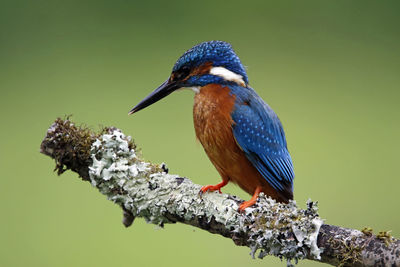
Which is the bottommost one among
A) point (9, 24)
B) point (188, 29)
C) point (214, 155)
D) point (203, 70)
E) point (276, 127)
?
point (214, 155)

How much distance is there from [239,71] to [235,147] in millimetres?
347

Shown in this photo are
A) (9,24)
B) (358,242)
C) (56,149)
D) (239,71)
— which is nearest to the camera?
(358,242)

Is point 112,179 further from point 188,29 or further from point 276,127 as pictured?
point 188,29

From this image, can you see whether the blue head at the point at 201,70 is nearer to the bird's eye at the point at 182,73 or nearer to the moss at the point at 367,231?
the bird's eye at the point at 182,73

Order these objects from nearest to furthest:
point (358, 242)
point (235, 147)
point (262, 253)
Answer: point (358, 242)
point (262, 253)
point (235, 147)

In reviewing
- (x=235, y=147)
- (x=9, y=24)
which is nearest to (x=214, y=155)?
(x=235, y=147)

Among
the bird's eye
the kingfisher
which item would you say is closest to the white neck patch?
the kingfisher

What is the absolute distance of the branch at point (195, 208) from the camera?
1.60 m

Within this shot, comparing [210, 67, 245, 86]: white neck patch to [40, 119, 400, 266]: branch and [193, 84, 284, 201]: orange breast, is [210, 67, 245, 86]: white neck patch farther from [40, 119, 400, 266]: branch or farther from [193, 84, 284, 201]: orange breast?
[40, 119, 400, 266]: branch

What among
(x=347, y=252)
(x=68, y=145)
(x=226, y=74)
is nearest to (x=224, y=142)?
(x=226, y=74)

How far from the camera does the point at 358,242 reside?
1.57m

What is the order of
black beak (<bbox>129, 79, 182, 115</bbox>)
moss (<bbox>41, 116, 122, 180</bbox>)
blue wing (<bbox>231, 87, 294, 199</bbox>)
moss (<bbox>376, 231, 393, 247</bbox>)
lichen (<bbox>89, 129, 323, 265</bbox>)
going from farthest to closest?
black beak (<bbox>129, 79, 182, 115</bbox>), blue wing (<bbox>231, 87, 294, 199</bbox>), moss (<bbox>41, 116, 122, 180</bbox>), lichen (<bbox>89, 129, 323, 265</bbox>), moss (<bbox>376, 231, 393, 247</bbox>)

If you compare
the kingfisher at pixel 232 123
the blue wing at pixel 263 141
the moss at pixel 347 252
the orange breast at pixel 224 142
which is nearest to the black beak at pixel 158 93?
the kingfisher at pixel 232 123

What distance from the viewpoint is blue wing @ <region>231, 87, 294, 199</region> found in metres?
2.18
